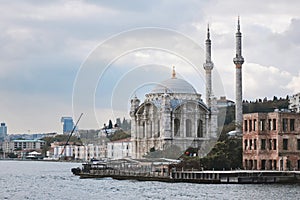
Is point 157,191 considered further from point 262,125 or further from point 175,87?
point 175,87

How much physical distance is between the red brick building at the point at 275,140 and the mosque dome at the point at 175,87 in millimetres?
53467

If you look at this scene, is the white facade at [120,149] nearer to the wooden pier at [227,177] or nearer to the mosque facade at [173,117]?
the mosque facade at [173,117]

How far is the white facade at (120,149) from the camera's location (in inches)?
5475

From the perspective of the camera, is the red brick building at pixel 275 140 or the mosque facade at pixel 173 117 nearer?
the red brick building at pixel 275 140

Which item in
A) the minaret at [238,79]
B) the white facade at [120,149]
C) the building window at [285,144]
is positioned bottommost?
the building window at [285,144]

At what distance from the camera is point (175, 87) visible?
448 ft

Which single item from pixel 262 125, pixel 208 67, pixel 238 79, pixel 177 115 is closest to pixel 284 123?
pixel 262 125

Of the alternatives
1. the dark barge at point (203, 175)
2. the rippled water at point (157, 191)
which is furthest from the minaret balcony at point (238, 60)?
the rippled water at point (157, 191)

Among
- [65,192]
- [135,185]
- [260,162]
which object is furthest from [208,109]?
[65,192]

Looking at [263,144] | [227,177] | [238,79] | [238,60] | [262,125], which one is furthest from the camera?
[238,79]

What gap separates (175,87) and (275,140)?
58.2 metres

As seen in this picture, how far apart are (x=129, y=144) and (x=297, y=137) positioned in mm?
64456

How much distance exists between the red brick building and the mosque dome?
53.5 m

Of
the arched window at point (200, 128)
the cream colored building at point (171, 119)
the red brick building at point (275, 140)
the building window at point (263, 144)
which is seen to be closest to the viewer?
the red brick building at point (275, 140)
